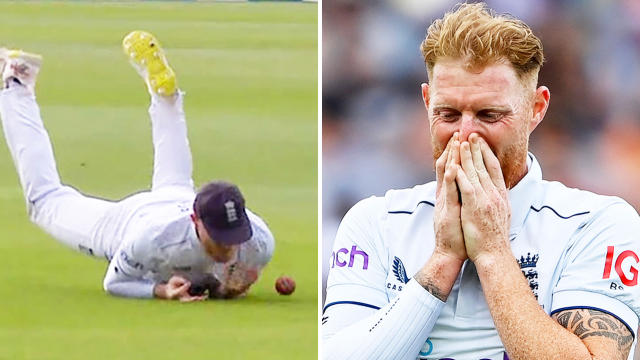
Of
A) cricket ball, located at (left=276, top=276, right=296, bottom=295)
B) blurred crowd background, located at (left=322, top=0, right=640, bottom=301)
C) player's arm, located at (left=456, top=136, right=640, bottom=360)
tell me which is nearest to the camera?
player's arm, located at (left=456, top=136, right=640, bottom=360)

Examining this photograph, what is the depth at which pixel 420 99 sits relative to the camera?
2857 mm

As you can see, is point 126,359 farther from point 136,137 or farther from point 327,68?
point 327,68

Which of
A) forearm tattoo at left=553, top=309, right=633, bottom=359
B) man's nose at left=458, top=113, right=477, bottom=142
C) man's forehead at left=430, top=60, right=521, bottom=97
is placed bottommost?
forearm tattoo at left=553, top=309, right=633, bottom=359

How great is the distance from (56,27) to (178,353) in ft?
3.41

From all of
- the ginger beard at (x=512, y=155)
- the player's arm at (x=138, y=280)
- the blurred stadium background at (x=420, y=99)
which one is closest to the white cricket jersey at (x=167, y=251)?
the player's arm at (x=138, y=280)

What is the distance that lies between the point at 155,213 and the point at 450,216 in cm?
167

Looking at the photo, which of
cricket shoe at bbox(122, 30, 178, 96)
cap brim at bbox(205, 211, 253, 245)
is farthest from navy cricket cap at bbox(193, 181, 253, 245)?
cricket shoe at bbox(122, 30, 178, 96)

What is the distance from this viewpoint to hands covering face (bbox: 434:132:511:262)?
1783 millimetres

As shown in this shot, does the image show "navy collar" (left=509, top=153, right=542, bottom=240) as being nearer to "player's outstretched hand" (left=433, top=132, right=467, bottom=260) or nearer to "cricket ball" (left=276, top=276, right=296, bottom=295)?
"player's outstretched hand" (left=433, top=132, right=467, bottom=260)

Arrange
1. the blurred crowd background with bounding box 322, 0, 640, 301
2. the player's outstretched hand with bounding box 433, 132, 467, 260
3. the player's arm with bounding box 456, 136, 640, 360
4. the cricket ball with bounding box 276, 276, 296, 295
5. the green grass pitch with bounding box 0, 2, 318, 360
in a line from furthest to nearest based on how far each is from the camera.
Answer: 1. the cricket ball with bounding box 276, 276, 296, 295
2. the green grass pitch with bounding box 0, 2, 318, 360
3. the blurred crowd background with bounding box 322, 0, 640, 301
4. the player's outstretched hand with bounding box 433, 132, 467, 260
5. the player's arm with bounding box 456, 136, 640, 360

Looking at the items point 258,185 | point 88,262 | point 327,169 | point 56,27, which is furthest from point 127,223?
point 327,169

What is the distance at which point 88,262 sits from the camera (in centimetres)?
337

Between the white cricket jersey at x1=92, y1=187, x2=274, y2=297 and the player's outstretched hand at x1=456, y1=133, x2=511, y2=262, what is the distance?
1511 millimetres

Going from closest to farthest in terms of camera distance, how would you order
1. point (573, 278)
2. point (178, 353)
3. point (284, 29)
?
point (573, 278)
point (178, 353)
point (284, 29)
